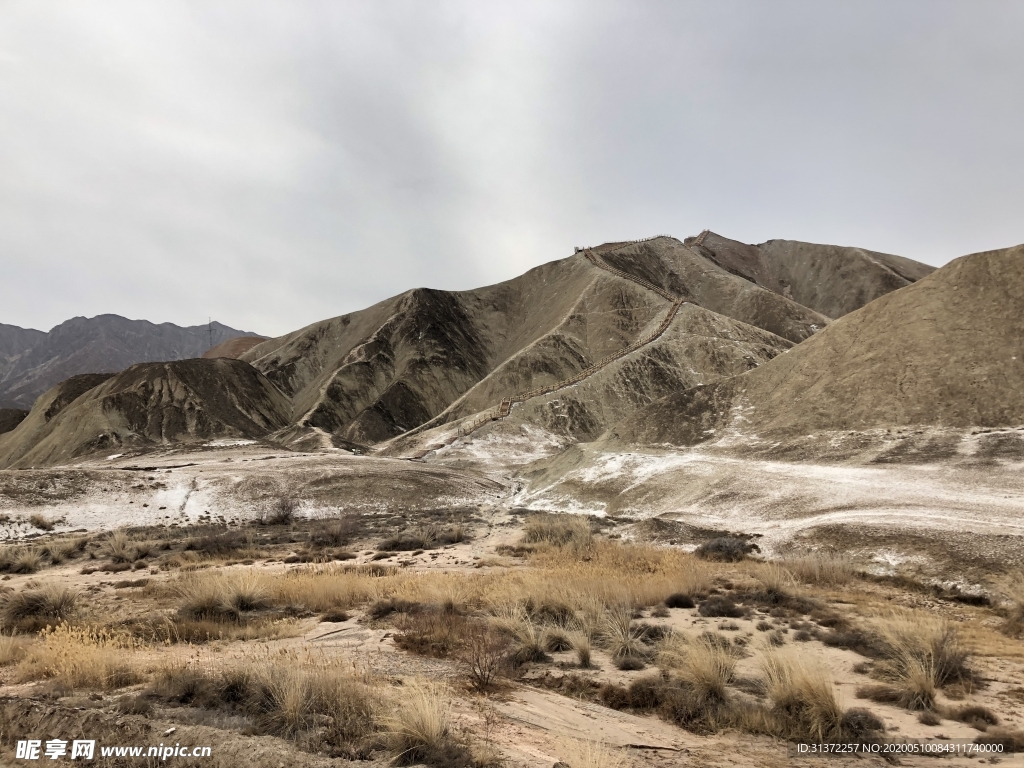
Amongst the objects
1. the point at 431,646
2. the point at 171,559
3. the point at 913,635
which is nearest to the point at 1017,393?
the point at 913,635

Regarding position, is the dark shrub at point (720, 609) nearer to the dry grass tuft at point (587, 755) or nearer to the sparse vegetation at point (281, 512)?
the dry grass tuft at point (587, 755)

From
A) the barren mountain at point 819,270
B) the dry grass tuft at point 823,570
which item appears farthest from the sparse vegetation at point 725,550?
the barren mountain at point 819,270

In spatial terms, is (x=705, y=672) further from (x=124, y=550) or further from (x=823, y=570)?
(x=124, y=550)

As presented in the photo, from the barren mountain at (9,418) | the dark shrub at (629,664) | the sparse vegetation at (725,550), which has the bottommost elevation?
the sparse vegetation at (725,550)

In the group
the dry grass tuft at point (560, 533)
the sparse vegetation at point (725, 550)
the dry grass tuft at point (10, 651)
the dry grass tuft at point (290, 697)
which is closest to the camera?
the dry grass tuft at point (290, 697)

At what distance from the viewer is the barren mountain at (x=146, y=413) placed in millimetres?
67438

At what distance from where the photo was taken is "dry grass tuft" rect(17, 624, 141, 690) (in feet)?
19.3

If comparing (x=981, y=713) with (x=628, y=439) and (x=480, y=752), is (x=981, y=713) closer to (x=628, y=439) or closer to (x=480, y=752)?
(x=480, y=752)

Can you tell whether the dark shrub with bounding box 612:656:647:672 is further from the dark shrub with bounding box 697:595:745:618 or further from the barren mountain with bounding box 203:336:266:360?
the barren mountain with bounding box 203:336:266:360

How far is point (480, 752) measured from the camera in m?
4.63

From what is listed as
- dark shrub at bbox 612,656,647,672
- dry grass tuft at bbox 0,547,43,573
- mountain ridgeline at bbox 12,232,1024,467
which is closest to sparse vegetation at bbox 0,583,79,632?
dry grass tuft at bbox 0,547,43,573

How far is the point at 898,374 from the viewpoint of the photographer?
108ft

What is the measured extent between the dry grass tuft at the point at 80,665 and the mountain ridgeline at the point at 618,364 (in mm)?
34865

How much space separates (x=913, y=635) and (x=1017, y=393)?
28.7 m
